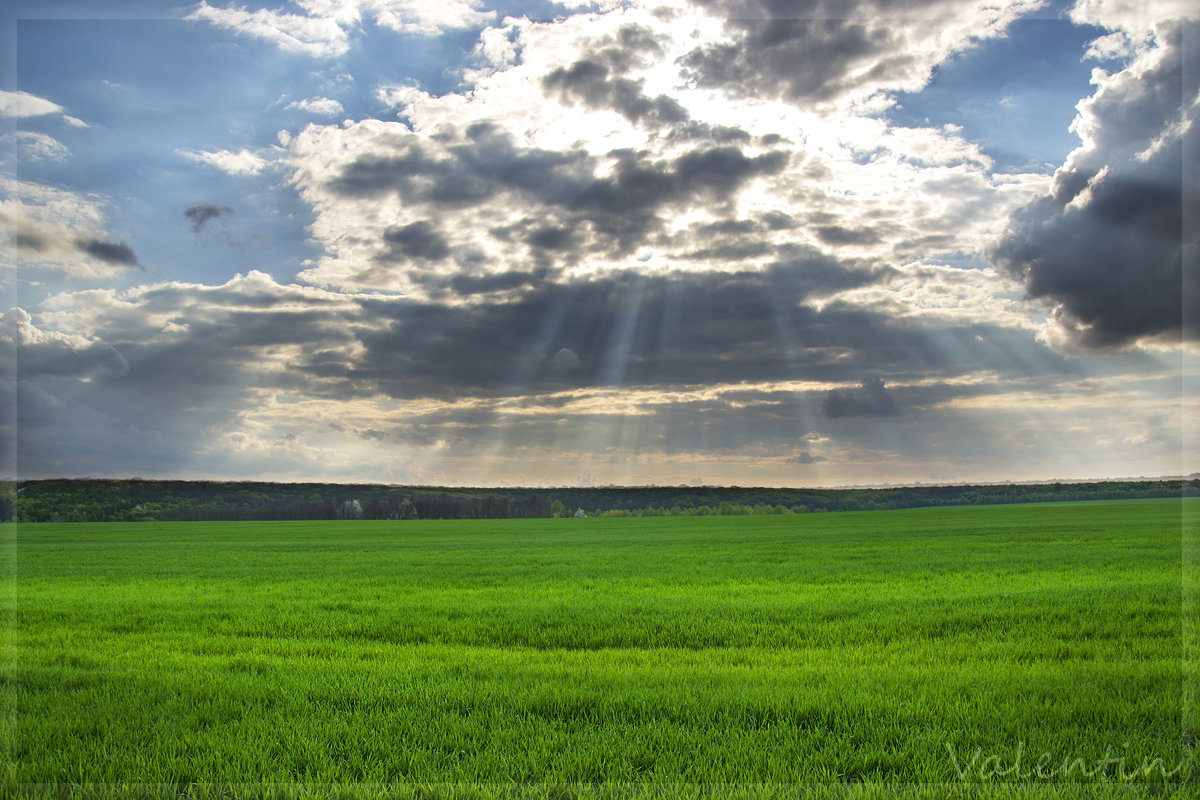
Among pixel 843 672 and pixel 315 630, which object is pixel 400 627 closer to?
pixel 315 630

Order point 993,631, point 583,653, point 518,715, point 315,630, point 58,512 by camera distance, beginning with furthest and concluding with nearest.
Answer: point 58,512
point 315,630
point 993,631
point 583,653
point 518,715

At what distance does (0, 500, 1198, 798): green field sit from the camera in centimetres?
497

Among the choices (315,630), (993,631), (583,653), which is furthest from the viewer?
(315,630)

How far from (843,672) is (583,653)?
11.8 ft

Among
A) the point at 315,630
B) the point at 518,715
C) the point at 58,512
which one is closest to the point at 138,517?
the point at 58,512

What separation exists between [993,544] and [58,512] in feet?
456

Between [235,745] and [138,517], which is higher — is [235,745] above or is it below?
above

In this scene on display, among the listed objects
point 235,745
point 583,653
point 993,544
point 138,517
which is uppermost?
point 235,745

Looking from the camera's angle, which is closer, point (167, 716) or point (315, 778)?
point (315, 778)

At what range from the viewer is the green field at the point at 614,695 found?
196 inches

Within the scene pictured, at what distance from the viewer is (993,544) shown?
1198 inches

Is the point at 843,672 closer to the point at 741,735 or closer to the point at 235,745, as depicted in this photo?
the point at 741,735

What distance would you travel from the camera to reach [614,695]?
21.9 ft

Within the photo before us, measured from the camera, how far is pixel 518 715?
20.5ft
